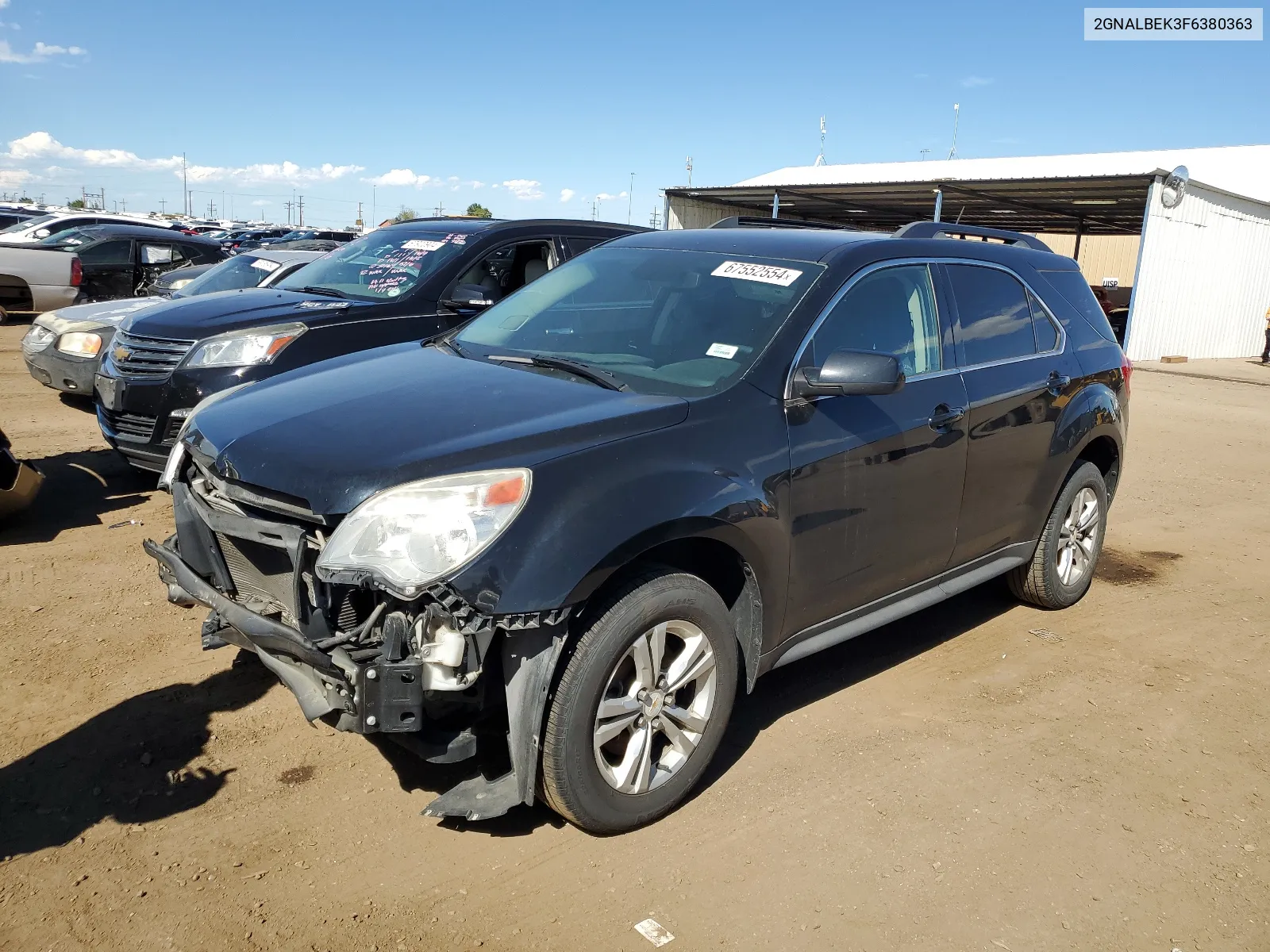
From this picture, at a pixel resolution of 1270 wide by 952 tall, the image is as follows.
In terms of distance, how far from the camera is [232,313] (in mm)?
6379

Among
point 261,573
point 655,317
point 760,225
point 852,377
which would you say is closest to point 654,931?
point 261,573

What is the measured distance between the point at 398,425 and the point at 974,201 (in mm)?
27320

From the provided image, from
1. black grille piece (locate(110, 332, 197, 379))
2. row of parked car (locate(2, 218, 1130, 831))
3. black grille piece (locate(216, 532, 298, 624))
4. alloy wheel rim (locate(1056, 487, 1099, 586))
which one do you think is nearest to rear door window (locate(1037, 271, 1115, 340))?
row of parked car (locate(2, 218, 1130, 831))

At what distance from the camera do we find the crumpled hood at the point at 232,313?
6184mm

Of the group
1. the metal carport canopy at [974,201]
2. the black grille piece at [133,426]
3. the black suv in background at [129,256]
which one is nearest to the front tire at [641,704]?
the black grille piece at [133,426]

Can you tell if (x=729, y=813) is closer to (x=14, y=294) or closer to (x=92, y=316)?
(x=92, y=316)

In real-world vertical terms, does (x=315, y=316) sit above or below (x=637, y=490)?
above

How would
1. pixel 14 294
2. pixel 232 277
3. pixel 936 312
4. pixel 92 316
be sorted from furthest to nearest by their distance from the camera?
pixel 14 294
pixel 232 277
pixel 92 316
pixel 936 312

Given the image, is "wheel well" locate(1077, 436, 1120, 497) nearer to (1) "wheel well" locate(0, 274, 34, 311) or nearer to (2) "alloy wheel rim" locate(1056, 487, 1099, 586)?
(2) "alloy wheel rim" locate(1056, 487, 1099, 586)

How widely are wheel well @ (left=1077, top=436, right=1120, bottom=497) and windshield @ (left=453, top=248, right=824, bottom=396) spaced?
2353 millimetres

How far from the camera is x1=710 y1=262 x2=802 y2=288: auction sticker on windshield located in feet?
12.5

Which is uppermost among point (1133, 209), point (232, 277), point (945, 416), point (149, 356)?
point (1133, 209)

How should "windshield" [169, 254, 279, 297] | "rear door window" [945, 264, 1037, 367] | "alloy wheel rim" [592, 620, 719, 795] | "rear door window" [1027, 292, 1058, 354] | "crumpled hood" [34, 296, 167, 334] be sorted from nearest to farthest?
1. "alloy wheel rim" [592, 620, 719, 795]
2. "rear door window" [945, 264, 1037, 367]
3. "rear door window" [1027, 292, 1058, 354]
4. "crumpled hood" [34, 296, 167, 334]
5. "windshield" [169, 254, 279, 297]

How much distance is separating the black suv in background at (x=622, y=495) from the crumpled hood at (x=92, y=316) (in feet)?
17.6
